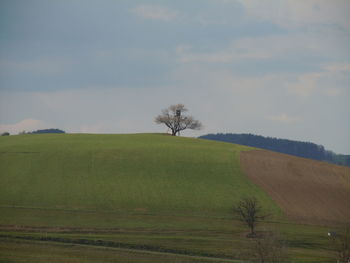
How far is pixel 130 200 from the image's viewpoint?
78.1 metres

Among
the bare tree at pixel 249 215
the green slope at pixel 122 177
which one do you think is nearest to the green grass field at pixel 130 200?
the green slope at pixel 122 177

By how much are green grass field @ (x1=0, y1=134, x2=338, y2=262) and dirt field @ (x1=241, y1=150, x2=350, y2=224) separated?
2.42m

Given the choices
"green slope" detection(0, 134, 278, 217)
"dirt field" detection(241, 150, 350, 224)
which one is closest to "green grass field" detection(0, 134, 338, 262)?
"green slope" detection(0, 134, 278, 217)

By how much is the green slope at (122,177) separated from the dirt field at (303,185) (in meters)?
2.53

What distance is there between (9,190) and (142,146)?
3297 cm

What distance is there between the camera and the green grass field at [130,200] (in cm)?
5856

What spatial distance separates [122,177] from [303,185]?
27.4 m

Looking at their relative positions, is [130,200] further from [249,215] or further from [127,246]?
[127,246]

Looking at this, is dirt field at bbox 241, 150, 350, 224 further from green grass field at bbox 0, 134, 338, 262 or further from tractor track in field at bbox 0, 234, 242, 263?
tractor track in field at bbox 0, 234, 242, 263

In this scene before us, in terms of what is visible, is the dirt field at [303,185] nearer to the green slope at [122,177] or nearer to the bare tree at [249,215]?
the green slope at [122,177]

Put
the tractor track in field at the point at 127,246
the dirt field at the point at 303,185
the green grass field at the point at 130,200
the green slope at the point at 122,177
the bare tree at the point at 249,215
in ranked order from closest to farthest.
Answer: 1. the tractor track in field at the point at 127,246
2. the green grass field at the point at 130,200
3. the bare tree at the point at 249,215
4. the green slope at the point at 122,177
5. the dirt field at the point at 303,185

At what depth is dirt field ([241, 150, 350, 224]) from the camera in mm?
77688

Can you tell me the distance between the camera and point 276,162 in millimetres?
99812

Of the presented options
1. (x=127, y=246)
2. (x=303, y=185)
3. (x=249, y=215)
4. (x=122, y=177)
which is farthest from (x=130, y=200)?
(x=303, y=185)
